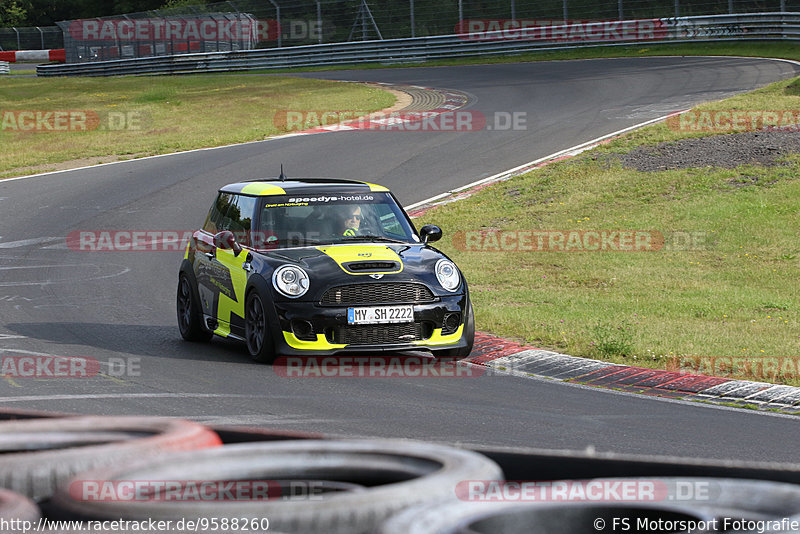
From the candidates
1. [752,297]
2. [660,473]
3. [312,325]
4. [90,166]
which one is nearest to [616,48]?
[90,166]

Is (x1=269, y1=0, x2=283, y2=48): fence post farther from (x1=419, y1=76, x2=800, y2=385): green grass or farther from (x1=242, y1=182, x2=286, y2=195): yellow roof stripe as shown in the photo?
(x1=242, y1=182, x2=286, y2=195): yellow roof stripe

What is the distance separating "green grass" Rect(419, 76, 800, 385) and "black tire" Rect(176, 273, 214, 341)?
119 inches

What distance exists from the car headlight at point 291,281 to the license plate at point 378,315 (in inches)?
18.9

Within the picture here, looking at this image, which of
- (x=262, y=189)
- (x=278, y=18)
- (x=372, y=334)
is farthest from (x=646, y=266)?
(x=278, y=18)

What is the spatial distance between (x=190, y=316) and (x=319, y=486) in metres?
7.91

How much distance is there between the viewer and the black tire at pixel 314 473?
3238mm

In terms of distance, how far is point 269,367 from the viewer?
32.4 feet

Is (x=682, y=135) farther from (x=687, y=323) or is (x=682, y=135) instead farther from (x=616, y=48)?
(x=616, y=48)

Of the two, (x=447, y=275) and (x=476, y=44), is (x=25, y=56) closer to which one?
(x=476, y=44)

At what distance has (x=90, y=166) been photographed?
25906mm

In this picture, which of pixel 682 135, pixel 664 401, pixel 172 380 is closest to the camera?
pixel 664 401

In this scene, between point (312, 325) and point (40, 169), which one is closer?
point (312, 325)

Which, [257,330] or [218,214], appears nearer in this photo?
[257,330]

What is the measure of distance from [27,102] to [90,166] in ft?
50.1
